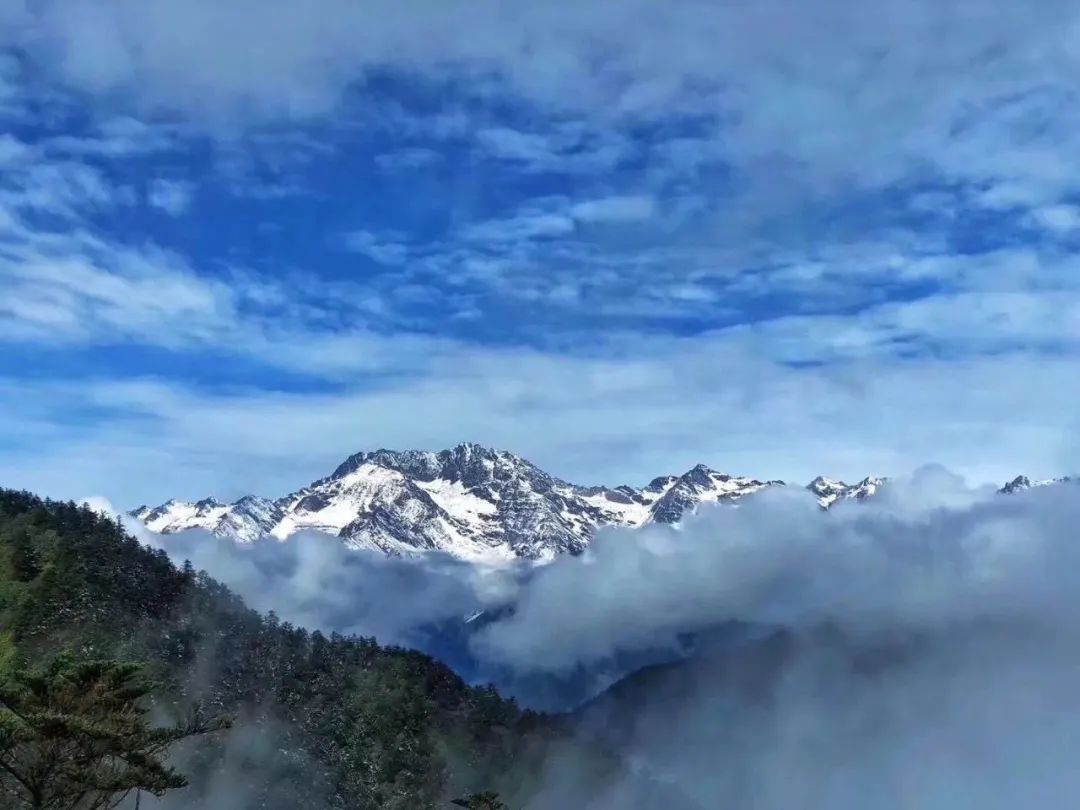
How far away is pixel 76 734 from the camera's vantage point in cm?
3912

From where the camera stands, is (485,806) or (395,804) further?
(395,804)

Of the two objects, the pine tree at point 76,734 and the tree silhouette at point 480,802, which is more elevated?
the pine tree at point 76,734

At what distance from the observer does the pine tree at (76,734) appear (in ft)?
127

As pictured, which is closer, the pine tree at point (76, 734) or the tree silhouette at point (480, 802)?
the pine tree at point (76, 734)

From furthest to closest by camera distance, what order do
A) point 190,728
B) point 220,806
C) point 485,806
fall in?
point 220,806 → point 485,806 → point 190,728

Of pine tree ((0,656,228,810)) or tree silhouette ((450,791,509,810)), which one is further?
tree silhouette ((450,791,509,810))

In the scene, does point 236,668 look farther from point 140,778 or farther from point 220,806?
point 140,778

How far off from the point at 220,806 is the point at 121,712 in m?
129

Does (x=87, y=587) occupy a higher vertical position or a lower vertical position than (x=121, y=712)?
higher

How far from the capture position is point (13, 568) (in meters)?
170

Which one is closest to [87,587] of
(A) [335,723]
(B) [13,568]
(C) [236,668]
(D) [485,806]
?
(B) [13,568]

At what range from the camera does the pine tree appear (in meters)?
38.7

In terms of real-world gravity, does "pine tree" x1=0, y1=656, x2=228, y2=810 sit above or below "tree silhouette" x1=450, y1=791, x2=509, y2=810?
above

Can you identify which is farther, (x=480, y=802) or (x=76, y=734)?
(x=480, y=802)
